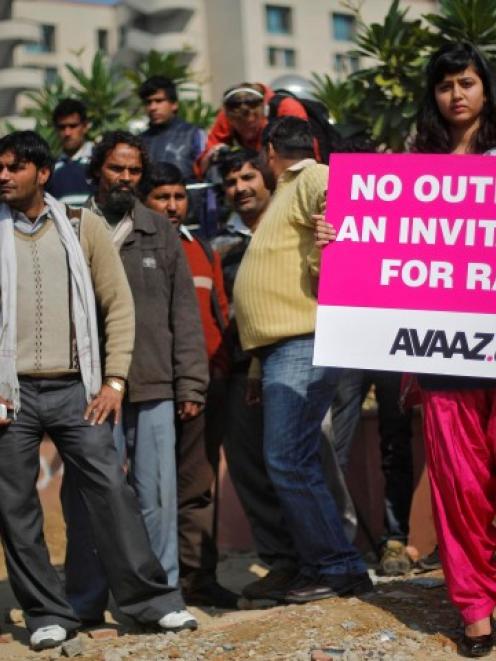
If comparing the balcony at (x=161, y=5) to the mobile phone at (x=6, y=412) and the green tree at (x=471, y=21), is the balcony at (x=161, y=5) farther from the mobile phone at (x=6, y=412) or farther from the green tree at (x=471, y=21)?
the mobile phone at (x=6, y=412)

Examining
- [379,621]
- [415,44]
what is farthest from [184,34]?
[379,621]

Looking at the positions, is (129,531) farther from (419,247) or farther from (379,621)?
(419,247)

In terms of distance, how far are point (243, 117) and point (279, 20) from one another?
58.6 metres

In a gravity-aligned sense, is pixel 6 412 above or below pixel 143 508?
above

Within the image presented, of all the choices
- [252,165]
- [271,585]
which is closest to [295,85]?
[252,165]

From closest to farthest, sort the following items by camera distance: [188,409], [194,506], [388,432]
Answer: [188,409] < [194,506] < [388,432]

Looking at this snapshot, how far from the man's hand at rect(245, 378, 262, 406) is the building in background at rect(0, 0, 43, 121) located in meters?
41.6

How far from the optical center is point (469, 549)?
5242mm

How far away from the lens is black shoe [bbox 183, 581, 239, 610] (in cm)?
679

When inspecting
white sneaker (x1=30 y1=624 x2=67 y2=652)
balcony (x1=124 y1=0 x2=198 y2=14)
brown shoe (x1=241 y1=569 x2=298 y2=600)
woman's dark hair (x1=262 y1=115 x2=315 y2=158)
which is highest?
balcony (x1=124 y1=0 x2=198 y2=14)

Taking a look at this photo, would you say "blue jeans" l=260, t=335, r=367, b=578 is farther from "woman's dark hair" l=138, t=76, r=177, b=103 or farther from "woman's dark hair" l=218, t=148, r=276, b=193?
"woman's dark hair" l=138, t=76, r=177, b=103

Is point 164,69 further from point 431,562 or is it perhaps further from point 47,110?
point 431,562

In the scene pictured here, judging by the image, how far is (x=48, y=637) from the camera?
19.3 ft

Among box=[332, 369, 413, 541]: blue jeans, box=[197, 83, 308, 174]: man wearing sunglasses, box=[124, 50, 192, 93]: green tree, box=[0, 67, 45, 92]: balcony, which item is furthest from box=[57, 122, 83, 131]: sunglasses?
box=[0, 67, 45, 92]: balcony
